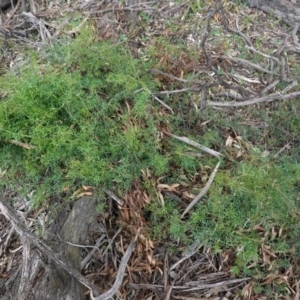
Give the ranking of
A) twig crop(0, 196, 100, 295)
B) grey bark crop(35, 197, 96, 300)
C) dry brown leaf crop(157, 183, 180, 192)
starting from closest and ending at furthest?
1. twig crop(0, 196, 100, 295)
2. grey bark crop(35, 197, 96, 300)
3. dry brown leaf crop(157, 183, 180, 192)

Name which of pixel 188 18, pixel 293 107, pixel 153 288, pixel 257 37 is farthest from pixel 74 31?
pixel 153 288

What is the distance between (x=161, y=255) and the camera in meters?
2.83

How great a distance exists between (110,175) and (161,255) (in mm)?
675

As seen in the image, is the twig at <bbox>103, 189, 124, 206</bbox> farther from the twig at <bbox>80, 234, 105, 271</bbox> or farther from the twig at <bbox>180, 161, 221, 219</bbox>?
the twig at <bbox>180, 161, 221, 219</bbox>

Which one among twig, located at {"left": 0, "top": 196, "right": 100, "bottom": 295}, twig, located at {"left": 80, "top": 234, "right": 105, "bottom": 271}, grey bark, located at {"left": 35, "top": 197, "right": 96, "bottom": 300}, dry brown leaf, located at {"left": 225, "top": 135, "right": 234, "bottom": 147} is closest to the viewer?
twig, located at {"left": 0, "top": 196, "right": 100, "bottom": 295}

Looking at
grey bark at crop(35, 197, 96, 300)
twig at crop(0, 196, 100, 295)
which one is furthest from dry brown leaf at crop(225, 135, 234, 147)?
twig at crop(0, 196, 100, 295)

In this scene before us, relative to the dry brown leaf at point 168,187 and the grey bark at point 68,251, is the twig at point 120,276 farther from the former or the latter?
the dry brown leaf at point 168,187

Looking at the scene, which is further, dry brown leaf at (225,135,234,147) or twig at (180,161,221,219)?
dry brown leaf at (225,135,234,147)

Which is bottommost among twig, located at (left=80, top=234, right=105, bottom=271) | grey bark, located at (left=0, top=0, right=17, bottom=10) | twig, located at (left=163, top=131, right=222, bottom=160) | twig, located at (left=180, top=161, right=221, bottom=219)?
twig, located at (left=80, top=234, right=105, bottom=271)

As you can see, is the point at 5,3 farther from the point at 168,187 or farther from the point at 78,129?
the point at 168,187

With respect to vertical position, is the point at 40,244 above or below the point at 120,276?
above

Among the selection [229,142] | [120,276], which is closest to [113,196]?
[120,276]

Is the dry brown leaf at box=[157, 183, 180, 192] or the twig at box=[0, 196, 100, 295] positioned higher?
the twig at box=[0, 196, 100, 295]

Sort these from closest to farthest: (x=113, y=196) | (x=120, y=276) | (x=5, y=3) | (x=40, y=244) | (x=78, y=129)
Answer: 1. (x=40, y=244)
2. (x=120, y=276)
3. (x=113, y=196)
4. (x=78, y=129)
5. (x=5, y=3)
